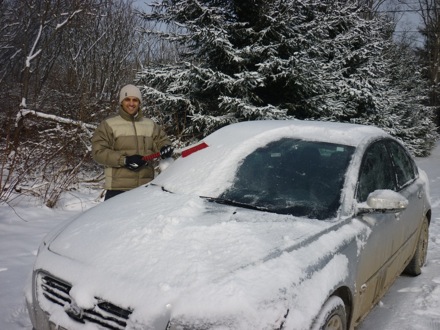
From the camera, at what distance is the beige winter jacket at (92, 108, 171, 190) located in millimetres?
3695

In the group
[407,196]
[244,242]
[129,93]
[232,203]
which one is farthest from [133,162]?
[407,196]

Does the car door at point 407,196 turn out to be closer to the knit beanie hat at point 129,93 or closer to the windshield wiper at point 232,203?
the windshield wiper at point 232,203

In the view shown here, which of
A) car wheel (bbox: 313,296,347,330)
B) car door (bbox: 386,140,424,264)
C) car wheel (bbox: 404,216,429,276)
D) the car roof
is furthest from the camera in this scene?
car wheel (bbox: 404,216,429,276)

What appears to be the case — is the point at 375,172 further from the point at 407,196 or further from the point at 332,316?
the point at 332,316

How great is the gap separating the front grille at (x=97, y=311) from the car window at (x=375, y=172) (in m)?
1.68

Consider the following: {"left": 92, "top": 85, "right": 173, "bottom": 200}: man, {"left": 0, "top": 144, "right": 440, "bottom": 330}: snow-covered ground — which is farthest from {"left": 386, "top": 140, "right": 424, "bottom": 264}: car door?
{"left": 92, "top": 85, "right": 173, "bottom": 200}: man

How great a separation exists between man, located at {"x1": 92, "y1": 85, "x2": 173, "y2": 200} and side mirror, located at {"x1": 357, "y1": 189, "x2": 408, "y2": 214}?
6.33 ft

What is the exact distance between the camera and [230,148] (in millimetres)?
3146

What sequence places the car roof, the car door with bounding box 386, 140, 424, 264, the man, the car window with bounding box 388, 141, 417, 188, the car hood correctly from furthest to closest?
the man < the car window with bounding box 388, 141, 417, 188 < the car door with bounding box 386, 140, 424, 264 < the car roof < the car hood

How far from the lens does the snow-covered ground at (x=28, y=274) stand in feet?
9.29

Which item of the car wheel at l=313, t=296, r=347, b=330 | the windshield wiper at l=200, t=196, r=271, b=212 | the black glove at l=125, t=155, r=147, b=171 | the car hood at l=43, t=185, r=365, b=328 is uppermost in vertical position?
the black glove at l=125, t=155, r=147, b=171

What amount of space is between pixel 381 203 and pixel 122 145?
2.38 metres

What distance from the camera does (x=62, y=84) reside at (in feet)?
32.3

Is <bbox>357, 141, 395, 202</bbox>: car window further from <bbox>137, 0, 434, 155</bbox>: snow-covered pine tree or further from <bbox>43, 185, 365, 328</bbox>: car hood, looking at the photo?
<bbox>137, 0, 434, 155</bbox>: snow-covered pine tree
